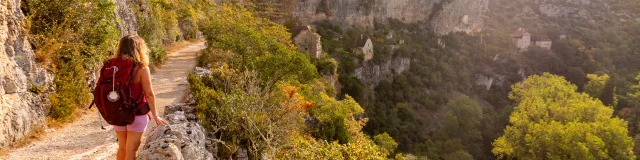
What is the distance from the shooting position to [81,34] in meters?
9.14

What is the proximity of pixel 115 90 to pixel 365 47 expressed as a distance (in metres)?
38.2

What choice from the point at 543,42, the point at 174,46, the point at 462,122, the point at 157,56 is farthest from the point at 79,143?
the point at 543,42

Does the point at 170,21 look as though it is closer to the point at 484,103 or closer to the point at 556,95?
the point at 556,95

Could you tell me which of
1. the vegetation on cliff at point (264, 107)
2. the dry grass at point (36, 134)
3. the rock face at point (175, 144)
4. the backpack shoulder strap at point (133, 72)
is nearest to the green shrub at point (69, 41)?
the dry grass at point (36, 134)

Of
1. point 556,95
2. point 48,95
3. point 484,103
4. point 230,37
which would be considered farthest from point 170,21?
point 484,103

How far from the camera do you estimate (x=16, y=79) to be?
21.9 ft

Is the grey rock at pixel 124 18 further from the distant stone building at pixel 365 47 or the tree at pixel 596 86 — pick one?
the tree at pixel 596 86

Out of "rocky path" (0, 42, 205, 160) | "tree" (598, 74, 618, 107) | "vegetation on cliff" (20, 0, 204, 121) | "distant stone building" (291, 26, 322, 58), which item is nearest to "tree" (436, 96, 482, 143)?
"distant stone building" (291, 26, 322, 58)

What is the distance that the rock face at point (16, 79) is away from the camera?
6266mm

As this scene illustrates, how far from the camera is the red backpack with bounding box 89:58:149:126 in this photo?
3756 mm

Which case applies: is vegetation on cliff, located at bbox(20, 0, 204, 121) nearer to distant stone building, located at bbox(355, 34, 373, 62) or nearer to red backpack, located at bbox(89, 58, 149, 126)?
red backpack, located at bbox(89, 58, 149, 126)

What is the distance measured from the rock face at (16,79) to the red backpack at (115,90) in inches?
141

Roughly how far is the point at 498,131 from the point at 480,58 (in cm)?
2379

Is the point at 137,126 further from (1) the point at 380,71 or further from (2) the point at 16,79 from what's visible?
(1) the point at 380,71
